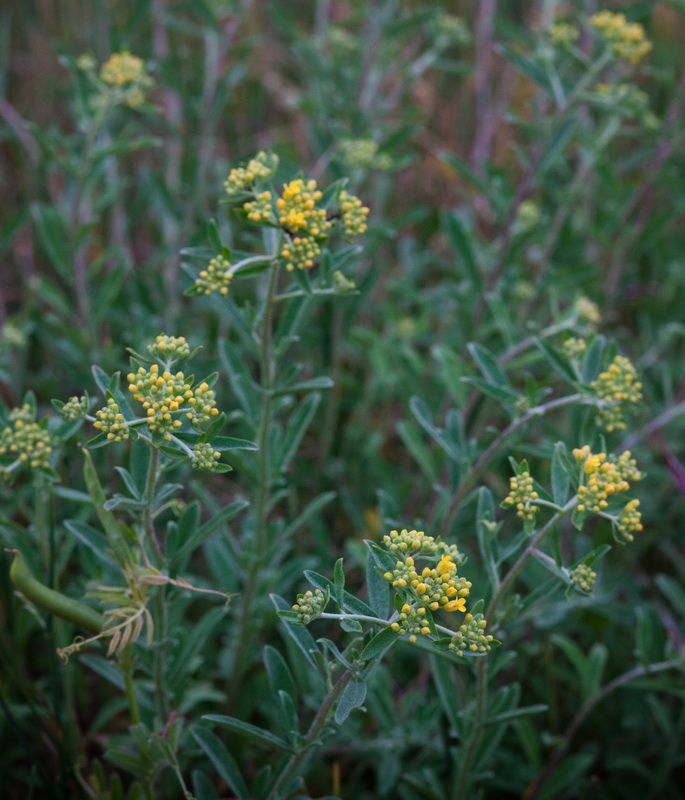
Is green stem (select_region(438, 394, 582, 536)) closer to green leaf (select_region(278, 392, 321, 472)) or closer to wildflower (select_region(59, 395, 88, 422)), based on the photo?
green leaf (select_region(278, 392, 321, 472))

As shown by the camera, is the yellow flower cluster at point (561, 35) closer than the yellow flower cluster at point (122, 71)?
No

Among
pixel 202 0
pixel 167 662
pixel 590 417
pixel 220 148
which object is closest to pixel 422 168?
pixel 220 148

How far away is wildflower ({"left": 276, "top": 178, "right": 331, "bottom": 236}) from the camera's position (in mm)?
1427

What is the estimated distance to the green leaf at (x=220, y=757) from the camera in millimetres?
1646

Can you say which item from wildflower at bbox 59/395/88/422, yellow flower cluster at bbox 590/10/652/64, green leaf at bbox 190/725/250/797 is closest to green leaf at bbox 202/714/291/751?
green leaf at bbox 190/725/250/797

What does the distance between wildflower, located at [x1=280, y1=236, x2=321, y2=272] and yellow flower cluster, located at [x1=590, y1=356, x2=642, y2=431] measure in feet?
2.04

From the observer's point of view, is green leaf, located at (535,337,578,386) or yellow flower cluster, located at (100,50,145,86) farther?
yellow flower cluster, located at (100,50,145,86)

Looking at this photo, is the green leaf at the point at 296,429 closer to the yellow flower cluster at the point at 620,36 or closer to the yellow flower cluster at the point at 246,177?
the yellow flower cluster at the point at 246,177

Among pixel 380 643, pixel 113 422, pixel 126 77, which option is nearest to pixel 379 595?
pixel 380 643

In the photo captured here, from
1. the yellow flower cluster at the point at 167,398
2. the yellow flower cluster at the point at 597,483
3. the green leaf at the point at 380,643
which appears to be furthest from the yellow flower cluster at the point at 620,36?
the green leaf at the point at 380,643

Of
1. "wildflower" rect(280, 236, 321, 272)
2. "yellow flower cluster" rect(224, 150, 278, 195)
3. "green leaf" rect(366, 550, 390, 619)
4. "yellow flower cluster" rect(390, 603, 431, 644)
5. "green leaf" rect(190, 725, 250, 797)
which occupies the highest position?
"yellow flower cluster" rect(224, 150, 278, 195)

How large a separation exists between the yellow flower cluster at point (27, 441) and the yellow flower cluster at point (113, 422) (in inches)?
13.8

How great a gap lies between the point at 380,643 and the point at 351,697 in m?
0.13

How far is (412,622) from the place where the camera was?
1.20m
